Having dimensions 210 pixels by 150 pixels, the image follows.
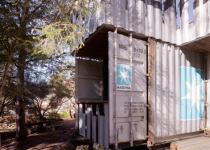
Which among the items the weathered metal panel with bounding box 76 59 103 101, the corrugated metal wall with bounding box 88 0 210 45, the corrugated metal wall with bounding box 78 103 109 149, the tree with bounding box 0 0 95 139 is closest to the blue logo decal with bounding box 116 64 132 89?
the corrugated metal wall with bounding box 78 103 109 149

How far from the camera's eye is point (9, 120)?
717 inches

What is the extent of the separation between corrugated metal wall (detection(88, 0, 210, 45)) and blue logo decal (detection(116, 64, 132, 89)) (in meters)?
1.01

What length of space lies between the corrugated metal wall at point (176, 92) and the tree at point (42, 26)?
2479 mm

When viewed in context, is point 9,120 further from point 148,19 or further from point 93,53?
point 148,19

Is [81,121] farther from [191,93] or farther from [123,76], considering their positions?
[191,93]

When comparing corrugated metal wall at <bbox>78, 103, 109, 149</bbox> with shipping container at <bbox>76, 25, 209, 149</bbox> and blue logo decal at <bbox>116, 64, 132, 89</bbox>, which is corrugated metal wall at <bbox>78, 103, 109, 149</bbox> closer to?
shipping container at <bbox>76, 25, 209, 149</bbox>

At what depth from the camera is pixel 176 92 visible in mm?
8547

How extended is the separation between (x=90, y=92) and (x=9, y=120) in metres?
9.94

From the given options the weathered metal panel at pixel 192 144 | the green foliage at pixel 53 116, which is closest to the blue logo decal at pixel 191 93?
the weathered metal panel at pixel 192 144

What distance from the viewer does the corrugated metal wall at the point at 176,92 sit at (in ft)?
26.1

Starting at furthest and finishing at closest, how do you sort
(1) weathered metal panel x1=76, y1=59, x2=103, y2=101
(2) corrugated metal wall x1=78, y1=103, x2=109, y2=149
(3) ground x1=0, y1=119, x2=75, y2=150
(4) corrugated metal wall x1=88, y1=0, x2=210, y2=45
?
(3) ground x1=0, y1=119, x2=75, y2=150
(1) weathered metal panel x1=76, y1=59, x2=103, y2=101
(2) corrugated metal wall x1=78, y1=103, x2=109, y2=149
(4) corrugated metal wall x1=88, y1=0, x2=210, y2=45

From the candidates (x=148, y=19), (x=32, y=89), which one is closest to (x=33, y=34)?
(x=148, y=19)

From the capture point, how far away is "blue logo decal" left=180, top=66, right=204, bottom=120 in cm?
882

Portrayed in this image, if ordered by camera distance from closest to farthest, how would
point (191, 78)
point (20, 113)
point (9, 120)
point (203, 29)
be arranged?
1. point (203, 29)
2. point (191, 78)
3. point (20, 113)
4. point (9, 120)
